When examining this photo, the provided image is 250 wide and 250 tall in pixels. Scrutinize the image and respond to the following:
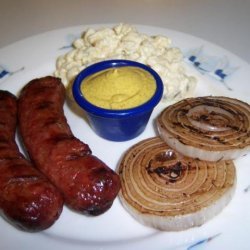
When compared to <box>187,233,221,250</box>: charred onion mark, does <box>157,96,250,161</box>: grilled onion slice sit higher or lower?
higher

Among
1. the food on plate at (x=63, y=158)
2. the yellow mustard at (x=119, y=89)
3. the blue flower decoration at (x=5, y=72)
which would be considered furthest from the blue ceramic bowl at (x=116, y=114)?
the blue flower decoration at (x=5, y=72)

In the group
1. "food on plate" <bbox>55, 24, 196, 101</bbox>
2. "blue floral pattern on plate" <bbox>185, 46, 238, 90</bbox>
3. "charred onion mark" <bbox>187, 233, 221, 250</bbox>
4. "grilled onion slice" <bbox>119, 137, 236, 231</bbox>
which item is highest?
"food on plate" <bbox>55, 24, 196, 101</bbox>

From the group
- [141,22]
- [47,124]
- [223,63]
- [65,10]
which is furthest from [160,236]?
[65,10]

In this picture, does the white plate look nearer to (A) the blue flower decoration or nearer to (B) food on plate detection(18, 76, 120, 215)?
(A) the blue flower decoration

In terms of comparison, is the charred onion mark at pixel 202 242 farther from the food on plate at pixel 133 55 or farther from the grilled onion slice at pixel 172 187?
the food on plate at pixel 133 55

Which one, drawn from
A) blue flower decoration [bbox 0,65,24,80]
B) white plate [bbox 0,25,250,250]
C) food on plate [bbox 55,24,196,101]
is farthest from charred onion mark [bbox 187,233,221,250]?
blue flower decoration [bbox 0,65,24,80]

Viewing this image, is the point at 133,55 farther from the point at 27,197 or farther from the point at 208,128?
the point at 27,197

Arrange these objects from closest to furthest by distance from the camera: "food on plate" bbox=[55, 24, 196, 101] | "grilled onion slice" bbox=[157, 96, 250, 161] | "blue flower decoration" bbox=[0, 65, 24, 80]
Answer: "grilled onion slice" bbox=[157, 96, 250, 161], "food on plate" bbox=[55, 24, 196, 101], "blue flower decoration" bbox=[0, 65, 24, 80]
